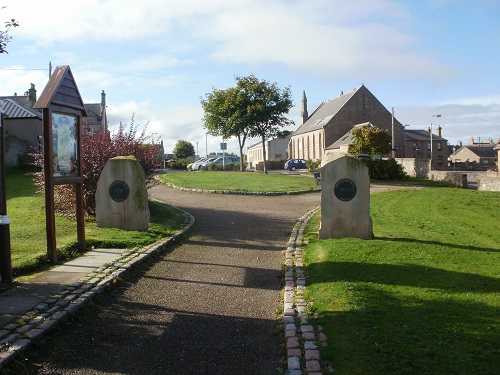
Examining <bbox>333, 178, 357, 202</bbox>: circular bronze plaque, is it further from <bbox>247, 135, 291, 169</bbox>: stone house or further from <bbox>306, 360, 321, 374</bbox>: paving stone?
<bbox>247, 135, 291, 169</bbox>: stone house

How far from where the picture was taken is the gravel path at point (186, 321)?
500 centimetres

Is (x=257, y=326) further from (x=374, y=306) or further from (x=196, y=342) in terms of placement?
(x=374, y=306)

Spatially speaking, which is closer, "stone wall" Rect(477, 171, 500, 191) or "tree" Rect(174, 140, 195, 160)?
"stone wall" Rect(477, 171, 500, 191)

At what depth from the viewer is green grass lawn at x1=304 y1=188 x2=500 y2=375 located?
4734 mm

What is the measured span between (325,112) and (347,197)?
75703 mm

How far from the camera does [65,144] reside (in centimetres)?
969

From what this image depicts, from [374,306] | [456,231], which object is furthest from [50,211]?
[456,231]

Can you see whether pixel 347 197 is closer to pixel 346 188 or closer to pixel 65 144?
pixel 346 188

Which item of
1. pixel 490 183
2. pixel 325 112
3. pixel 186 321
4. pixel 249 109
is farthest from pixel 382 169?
pixel 325 112

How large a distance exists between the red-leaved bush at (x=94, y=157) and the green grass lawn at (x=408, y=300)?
18.5 feet

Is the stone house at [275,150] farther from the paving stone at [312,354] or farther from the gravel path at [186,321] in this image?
the paving stone at [312,354]

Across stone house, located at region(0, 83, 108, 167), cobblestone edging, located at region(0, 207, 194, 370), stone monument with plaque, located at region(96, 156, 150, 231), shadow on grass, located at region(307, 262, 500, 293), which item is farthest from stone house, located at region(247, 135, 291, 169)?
cobblestone edging, located at region(0, 207, 194, 370)

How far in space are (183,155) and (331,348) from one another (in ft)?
286

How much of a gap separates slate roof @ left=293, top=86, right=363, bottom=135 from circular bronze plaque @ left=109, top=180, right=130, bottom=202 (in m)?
66.3
